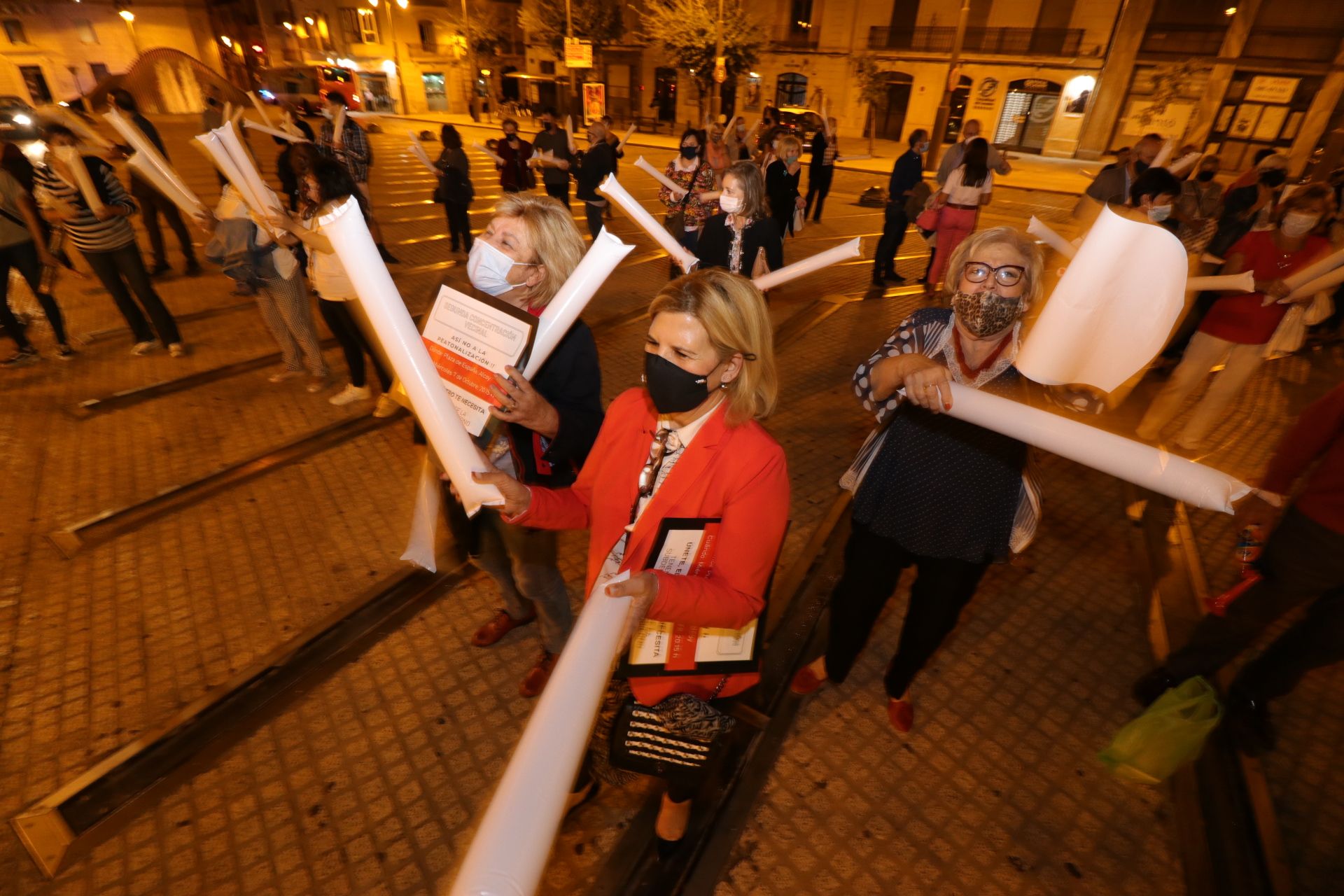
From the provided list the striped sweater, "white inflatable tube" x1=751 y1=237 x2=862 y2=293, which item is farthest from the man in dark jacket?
"white inflatable tube" x1=751 y1=237 x2=862 y2=293

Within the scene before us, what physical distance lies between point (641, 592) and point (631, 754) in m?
0.72

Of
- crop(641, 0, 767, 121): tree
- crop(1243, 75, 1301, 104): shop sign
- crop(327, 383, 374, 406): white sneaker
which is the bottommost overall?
crop(327, 383, 374, 406): white sneaker

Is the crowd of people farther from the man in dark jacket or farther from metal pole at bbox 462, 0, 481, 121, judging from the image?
metal pole at bbox 462, 0, 481, 121

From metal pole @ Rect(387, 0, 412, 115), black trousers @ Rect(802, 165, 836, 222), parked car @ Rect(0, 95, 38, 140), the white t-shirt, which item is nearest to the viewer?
parked car @ Rect(0, 95, 38, 140)

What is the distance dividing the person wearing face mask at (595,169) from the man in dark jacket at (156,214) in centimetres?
504

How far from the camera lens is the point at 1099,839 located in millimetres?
2342

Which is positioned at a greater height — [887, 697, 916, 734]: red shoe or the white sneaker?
the white sneaker

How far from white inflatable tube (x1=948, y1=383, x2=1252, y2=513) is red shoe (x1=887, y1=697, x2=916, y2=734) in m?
1.81

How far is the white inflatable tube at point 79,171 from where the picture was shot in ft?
15.3

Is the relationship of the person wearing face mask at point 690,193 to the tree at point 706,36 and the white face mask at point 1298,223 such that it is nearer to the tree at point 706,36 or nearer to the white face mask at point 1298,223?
the white face mask at point 1298,223

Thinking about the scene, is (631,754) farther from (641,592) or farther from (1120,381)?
(1120,381)

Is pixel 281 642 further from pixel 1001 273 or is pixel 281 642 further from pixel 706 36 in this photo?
pixel 706 36

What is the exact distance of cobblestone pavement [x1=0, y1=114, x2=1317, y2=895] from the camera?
87.6 inches

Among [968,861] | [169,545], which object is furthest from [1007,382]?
[169,545]
